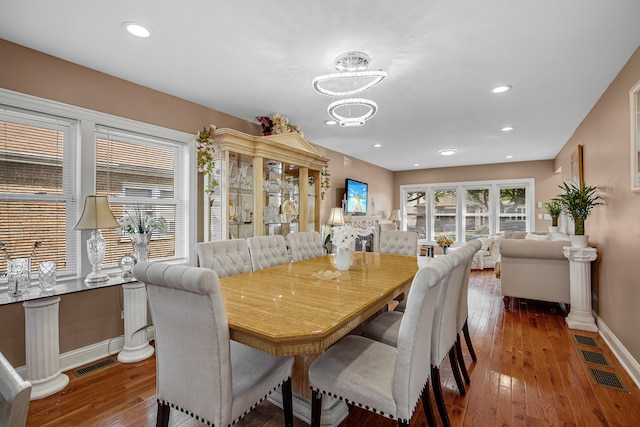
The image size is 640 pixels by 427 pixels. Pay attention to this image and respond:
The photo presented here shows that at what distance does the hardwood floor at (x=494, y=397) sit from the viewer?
1.91 metres

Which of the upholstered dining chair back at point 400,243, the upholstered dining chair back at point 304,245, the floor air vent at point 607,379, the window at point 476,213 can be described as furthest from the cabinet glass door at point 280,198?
the window at point 476,213

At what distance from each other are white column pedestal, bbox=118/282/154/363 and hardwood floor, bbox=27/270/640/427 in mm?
95

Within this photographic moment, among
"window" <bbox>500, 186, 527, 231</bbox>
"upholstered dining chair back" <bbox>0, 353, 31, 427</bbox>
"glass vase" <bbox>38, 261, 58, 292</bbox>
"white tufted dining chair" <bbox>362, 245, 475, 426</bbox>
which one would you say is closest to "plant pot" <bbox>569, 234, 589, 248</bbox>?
"white tufted dining chair" <bbox>362, 245, 475, 426</bbox>

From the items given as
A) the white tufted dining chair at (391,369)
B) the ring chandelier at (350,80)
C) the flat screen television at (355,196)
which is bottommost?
the white tufted dining chair at (391,369)

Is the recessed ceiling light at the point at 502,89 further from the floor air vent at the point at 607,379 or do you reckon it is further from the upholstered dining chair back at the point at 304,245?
the floor air vent at the point at 607,379

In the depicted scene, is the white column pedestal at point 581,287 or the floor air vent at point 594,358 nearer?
the floor air vent at point 594,358

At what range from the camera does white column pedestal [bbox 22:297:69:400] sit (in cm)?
219

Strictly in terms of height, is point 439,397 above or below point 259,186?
below

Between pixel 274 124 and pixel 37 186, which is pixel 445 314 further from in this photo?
pixel 37 186

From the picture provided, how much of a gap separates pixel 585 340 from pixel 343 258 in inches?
103

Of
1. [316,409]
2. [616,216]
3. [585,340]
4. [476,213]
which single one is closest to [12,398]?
[316,409]

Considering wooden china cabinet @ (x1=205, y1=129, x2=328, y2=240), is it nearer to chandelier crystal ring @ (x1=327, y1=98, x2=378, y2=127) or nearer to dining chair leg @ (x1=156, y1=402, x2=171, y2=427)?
chandelier crystal ring @ (x1=327, y1=98, x2=378, y2=127)

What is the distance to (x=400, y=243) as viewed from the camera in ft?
12.5

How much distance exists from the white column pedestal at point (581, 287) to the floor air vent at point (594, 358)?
649mm
